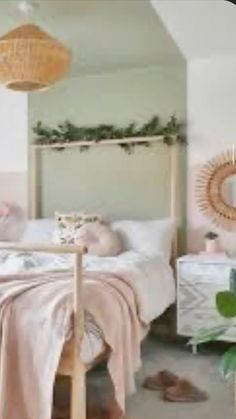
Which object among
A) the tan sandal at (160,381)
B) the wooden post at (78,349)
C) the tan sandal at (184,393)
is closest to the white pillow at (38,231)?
the tan sandal at (160,381)

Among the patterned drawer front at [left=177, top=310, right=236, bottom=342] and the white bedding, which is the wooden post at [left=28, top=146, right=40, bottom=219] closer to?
the white bedding

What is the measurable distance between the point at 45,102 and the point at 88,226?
4.57ft

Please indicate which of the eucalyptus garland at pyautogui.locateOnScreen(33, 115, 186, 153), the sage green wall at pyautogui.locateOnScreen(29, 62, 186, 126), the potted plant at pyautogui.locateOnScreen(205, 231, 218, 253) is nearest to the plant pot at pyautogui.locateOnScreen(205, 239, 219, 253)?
the potted plant at pyautogui.locateOnScreen(205, 231, 218, 253)

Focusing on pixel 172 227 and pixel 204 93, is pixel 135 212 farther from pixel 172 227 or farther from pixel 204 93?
pixel 204 93

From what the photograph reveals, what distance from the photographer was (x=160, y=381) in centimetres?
324

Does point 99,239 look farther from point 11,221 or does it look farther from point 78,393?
point 78,393

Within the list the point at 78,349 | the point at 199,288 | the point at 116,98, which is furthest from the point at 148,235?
the point at 78,349

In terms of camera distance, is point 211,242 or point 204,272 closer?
point 204,272

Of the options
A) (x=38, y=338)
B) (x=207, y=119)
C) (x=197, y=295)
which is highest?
(x=207, y=119)

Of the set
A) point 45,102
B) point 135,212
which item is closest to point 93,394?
point 135,212

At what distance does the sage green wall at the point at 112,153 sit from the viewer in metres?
4.52

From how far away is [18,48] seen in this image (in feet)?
9.72

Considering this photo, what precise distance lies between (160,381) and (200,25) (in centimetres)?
247

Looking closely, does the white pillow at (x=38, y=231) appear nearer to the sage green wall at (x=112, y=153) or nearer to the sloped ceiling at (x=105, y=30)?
the sage green wall at (x=112, y=153)
